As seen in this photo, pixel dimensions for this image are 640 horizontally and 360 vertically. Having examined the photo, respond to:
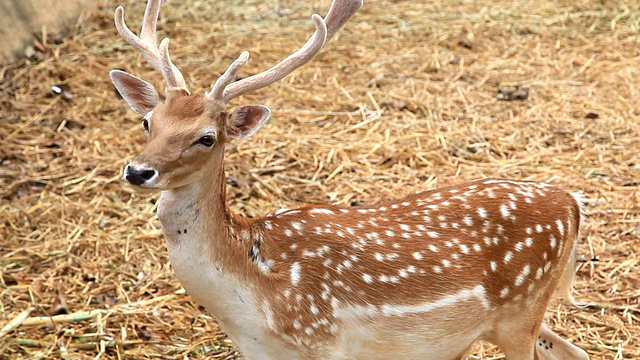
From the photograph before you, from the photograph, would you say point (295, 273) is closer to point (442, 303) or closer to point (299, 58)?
point (442, 303)

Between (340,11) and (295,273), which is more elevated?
(340,11)

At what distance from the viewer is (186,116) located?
304cm

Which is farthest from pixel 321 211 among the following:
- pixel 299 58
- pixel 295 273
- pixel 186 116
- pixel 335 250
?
pixel 186 116

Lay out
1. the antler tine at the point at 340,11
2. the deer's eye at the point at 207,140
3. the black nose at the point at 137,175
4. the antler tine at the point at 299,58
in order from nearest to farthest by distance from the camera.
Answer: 1. the black nose at the point at 137,175
2. the deer's eye at the point at 207,140
3. the antler tine at the point at 299,58
4. the antler tine at the point at 340,11

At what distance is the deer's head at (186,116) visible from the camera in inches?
114

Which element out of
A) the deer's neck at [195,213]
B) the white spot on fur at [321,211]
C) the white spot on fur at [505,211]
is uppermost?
the deer's neck at [195,213]

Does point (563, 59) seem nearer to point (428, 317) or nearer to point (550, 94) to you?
point (550, 94)

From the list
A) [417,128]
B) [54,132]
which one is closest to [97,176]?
[54,132]

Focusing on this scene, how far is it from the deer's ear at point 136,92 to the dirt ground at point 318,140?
56.4 inches

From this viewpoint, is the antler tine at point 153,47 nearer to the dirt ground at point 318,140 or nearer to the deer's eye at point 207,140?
the deer's eye at point 207,140

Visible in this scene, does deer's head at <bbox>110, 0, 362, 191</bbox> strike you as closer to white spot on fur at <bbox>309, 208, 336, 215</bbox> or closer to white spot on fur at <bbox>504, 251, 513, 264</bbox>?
white spot on fur at <bbox>309, 208, 336, 215</bbox>

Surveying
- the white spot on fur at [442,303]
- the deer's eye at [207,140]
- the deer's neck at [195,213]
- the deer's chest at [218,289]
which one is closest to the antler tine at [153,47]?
the deer's eye at [207,140]

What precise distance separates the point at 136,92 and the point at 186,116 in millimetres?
369

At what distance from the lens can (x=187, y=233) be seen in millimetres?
3068
